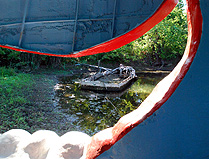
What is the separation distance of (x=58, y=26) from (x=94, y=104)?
474 centimetres

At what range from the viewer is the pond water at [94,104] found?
17.3 ft

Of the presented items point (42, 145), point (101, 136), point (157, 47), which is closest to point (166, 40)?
point (157, 47)

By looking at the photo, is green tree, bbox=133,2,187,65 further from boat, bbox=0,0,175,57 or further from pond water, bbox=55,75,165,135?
boat, bbox=0,0,175,57

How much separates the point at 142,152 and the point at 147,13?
128 cm

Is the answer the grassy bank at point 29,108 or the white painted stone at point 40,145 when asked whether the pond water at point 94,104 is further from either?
the white painted stone at point 40,145

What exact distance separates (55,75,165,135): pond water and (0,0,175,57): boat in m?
2.91

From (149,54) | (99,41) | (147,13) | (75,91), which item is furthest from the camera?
(149,54)

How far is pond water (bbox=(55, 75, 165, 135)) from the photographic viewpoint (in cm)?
527

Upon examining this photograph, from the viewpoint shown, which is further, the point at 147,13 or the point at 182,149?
the point at 147,13

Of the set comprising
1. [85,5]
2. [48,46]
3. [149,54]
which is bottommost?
[149,54]

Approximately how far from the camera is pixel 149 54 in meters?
16.6

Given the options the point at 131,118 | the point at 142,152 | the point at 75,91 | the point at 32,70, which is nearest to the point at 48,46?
the point at 131,118

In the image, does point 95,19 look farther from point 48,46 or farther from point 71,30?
point 48,46

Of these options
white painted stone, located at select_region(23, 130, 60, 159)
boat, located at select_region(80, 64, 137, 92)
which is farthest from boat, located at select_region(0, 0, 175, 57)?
boat, located at select_region(80, 64, 137, 92)
